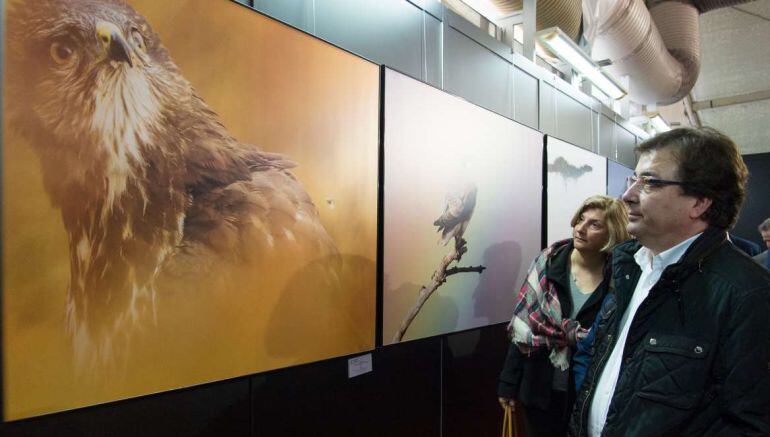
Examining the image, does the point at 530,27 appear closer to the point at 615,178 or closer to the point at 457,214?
the point at 457,214

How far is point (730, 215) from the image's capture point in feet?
4.40

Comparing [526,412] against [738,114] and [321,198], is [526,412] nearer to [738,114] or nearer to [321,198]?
[321,198]

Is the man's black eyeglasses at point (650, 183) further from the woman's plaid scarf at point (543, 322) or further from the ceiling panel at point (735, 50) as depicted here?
the ceiling panel at point (735, 50)

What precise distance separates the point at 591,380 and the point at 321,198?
3.57 ft

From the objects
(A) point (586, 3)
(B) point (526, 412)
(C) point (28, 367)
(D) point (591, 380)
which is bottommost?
(B) point (526, 412)

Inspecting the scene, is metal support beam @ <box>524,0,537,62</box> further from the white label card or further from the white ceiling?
the white ceiling

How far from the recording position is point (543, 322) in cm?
222

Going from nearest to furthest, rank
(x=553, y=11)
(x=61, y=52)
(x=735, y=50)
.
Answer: (x=61, y=52)
(x=553, y=11)
(x=735, y=50)

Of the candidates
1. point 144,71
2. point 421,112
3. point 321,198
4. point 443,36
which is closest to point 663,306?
point 321,198

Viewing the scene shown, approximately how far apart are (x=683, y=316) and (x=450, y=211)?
4.43ft

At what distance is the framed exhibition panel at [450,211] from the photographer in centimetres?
216

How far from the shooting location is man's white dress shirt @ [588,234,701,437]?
136 cm

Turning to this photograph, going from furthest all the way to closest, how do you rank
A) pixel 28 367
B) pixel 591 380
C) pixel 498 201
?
pixel 498 201 < pixel 591 380 < pixel 28 367

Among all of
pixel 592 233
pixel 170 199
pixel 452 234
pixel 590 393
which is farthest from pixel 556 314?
pixel 170 199
